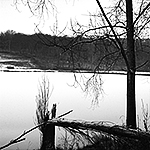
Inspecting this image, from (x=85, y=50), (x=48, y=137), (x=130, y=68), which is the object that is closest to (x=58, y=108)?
(x=85, y=50)

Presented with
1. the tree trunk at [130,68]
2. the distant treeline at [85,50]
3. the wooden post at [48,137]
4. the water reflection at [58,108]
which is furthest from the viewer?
the water reflection at [58,108]

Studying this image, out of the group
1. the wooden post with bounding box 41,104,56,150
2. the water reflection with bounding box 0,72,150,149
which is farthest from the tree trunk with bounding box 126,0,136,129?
the wooden post with bounding box 41,104,56,150

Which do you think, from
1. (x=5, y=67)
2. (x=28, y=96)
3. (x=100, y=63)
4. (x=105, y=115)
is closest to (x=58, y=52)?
(x=100, y=63)

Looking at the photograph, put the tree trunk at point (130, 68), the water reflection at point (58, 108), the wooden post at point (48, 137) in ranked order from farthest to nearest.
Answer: the water reflection at point (58, 108) → the tree trunk at point (130, 68) → the wooden post at point (48, 137)

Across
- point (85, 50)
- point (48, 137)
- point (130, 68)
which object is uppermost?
point (85, 50)

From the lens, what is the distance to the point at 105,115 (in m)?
7.16

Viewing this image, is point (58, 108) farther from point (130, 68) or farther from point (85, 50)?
point (130, 68)

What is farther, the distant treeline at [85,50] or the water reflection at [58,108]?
the water reflection at [58,108]

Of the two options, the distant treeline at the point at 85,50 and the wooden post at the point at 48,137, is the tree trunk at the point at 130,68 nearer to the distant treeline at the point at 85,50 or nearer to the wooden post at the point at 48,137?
the distant treeline at the point at 85,50

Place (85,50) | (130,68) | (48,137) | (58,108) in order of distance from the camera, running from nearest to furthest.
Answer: (48,137)
(130,68)
(85,50)
(58,108)

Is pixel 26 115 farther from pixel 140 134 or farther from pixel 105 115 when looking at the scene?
pixel 140 134

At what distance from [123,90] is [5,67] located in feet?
36.8

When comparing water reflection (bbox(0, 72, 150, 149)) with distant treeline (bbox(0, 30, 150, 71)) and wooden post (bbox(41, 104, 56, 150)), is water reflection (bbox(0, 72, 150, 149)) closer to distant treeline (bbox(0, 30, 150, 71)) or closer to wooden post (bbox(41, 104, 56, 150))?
distant treeline (bbox(0, 30, 150, 71))

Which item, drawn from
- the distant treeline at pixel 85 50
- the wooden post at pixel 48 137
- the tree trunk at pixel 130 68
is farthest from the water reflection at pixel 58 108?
the wooden post at pixel 48 137
